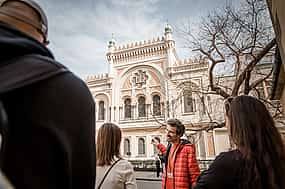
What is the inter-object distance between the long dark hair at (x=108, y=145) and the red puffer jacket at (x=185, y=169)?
1.22m

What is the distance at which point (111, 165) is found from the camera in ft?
6.12

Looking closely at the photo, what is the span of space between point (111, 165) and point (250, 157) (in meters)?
1.17

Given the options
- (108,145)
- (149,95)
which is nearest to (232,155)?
(108,145)

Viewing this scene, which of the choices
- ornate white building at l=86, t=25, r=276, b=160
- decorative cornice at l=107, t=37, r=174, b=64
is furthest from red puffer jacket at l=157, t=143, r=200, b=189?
decorative cornice at l=107, t=37, r=174, b=64

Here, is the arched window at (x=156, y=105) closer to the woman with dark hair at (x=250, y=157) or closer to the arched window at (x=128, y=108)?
the arched window at (x=128, y=108)

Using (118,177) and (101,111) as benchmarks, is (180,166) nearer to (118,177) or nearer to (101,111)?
(118,177)

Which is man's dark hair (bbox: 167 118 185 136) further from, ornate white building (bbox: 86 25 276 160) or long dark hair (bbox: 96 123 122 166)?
ornate white building (bbox: 86 25 276 160)

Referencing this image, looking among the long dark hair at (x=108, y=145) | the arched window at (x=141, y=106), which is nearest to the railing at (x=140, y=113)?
the arched window at (x=141, y=106)

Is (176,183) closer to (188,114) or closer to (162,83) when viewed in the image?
(188,114)

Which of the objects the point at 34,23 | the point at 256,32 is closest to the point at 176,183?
the point at 34,23

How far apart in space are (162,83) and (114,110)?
540cm

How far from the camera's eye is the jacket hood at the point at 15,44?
0.48m

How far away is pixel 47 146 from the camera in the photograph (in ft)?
1.54

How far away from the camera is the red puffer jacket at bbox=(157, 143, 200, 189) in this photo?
2.77 m
